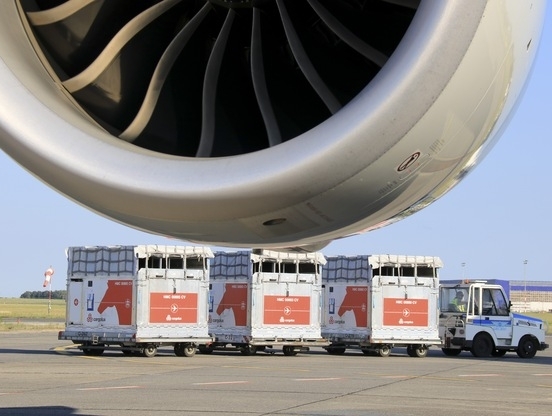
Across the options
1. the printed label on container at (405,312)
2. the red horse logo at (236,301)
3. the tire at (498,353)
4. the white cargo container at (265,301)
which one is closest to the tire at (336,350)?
the white cargo container at (265,301)

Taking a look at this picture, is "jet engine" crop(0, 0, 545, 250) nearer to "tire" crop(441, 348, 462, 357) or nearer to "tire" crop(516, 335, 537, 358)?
"tire" crop(516, 335, 537, 358)

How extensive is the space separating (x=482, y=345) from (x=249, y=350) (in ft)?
24.4

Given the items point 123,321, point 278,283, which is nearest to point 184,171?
point 123,321

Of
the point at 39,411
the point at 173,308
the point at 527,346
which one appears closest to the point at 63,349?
the point at 173,308

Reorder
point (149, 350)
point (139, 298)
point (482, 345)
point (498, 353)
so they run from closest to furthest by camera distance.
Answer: point (139, 298), point (149, 350), point (482, 345), point (498, 353)

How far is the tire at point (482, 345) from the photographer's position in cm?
3403

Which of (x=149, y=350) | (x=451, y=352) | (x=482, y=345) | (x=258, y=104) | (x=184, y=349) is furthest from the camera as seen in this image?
(x=451, y=352)

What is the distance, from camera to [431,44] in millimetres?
3490

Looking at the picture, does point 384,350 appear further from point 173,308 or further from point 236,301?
point 173,308

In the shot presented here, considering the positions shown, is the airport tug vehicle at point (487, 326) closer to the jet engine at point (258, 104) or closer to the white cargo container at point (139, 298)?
the white cargo container at point (139, 298)

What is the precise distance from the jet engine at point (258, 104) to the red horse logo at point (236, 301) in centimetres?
2701

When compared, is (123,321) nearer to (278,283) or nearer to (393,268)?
(278,283)

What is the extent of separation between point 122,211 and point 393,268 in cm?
2972

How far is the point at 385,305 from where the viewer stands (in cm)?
3288
